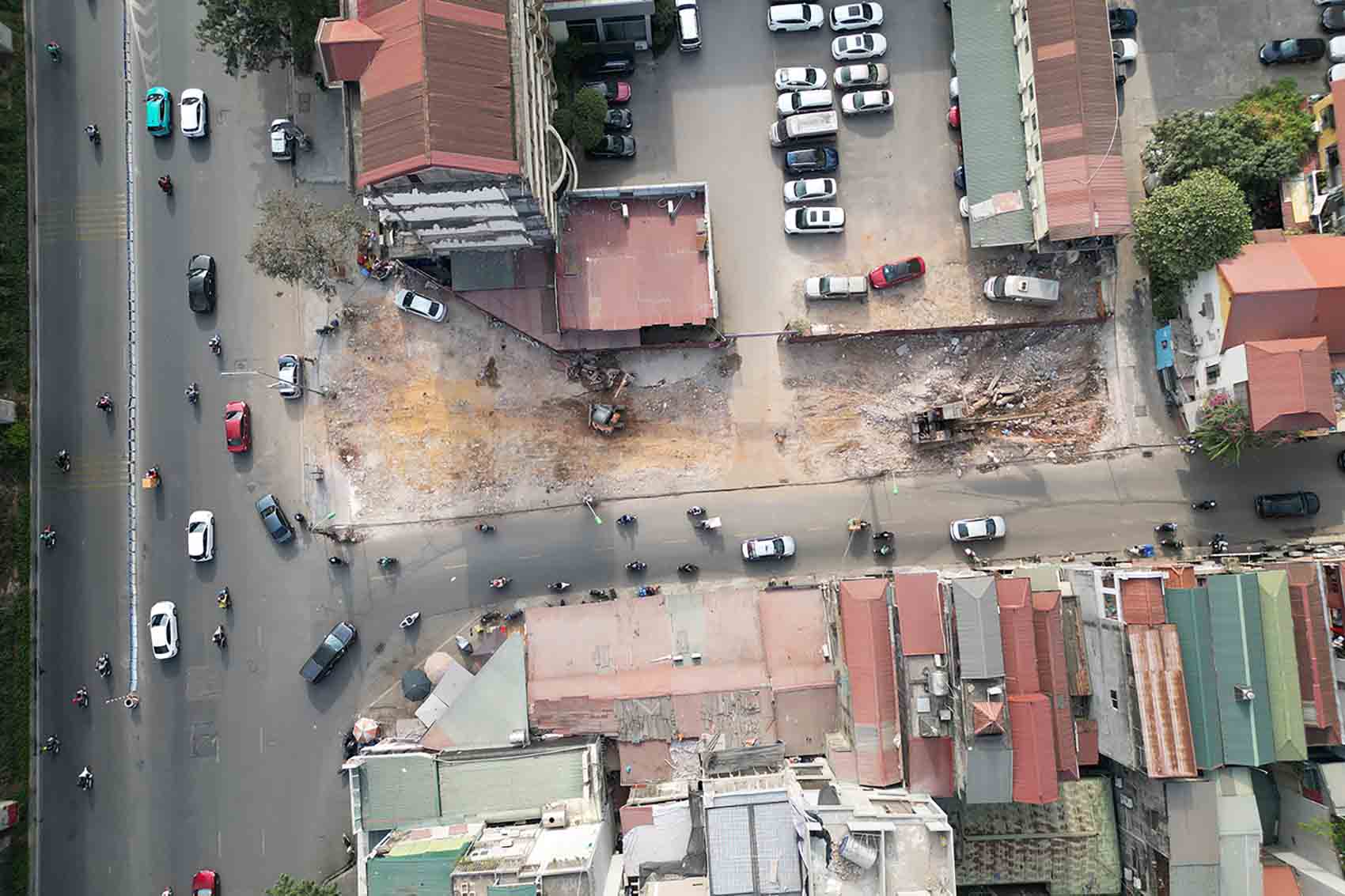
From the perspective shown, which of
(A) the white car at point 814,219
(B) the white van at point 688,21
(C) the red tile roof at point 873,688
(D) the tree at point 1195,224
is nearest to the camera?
(C) the red tile roof at point 873,688

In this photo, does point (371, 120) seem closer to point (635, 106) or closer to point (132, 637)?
point (635, 106)

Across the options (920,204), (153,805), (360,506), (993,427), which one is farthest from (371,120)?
(153,805)

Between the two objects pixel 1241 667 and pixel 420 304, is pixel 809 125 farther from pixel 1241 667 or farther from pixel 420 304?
pixel 1241 667

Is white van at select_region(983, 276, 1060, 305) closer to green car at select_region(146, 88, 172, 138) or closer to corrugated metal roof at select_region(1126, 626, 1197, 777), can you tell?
corrugated metal roof at select_region(1126, 626, 1197, 777)

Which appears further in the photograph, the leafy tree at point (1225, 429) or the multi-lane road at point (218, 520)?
the multi-lane road at point (218, 520)

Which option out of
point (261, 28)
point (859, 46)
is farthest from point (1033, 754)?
point (261, 28)

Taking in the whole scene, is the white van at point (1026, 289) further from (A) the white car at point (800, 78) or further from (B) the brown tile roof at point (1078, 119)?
(A) the white car at point (800, 78)

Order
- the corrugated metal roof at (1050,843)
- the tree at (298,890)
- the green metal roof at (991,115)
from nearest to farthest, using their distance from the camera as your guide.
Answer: the tree at (298,890) < the corrugated metal roof at (1050,843) < the green metal roof at (991,115)

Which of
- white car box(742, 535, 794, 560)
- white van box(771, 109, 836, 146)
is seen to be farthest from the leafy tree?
white van box(771, 109, 836, 146)

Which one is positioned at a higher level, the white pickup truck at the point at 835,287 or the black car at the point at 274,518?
the white pickup truck at the point at 835,287

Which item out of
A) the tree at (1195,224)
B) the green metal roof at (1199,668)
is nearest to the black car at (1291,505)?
the green metal roof at (1199,668)
